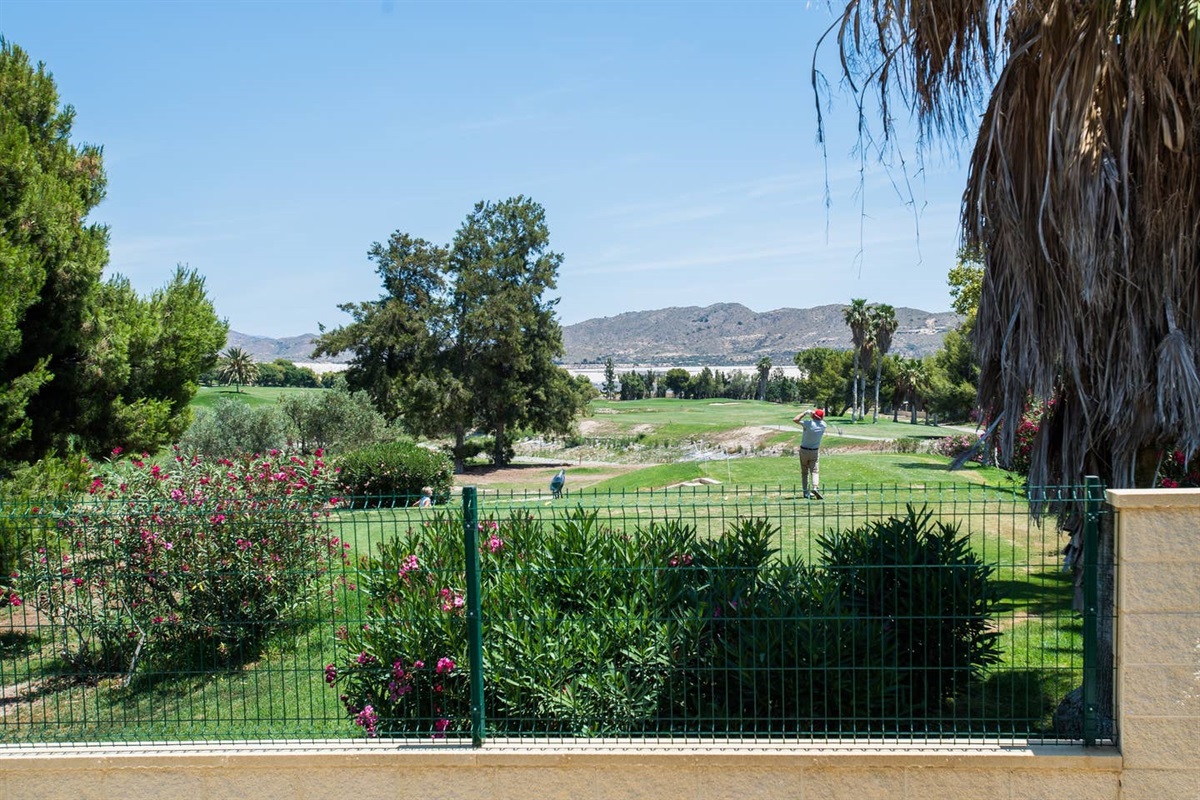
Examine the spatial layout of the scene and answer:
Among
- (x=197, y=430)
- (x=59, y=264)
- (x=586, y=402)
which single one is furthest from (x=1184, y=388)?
(x=586, y=402)

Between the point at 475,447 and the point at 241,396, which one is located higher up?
the point at 241,396

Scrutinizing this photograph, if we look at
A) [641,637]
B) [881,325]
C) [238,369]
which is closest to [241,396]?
[238,369]

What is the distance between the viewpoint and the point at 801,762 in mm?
5613

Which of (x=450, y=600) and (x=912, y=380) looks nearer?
(x=450, y=600)

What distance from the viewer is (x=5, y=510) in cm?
A: 645

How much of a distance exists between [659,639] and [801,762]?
1.31 metres

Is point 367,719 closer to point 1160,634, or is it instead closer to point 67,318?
point 1160,634

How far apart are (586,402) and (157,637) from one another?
48.5 metres

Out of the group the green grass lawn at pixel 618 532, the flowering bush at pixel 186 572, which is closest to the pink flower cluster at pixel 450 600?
the green grass lawn at pixel 618 532

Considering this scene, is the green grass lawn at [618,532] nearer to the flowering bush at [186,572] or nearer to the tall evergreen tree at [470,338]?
the flowering bush at [186,572]

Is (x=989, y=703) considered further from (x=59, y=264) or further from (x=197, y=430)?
(x=197, y=430)

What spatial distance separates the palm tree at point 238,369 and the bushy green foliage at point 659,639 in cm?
10678

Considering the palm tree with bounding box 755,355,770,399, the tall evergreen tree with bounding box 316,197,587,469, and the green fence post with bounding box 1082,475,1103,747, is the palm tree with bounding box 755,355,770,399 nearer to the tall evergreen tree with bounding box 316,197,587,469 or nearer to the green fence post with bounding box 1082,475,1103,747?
the tall evergreen tree with bounding box 316,197,587,469

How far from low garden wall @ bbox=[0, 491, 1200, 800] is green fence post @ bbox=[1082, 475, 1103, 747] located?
120mm
